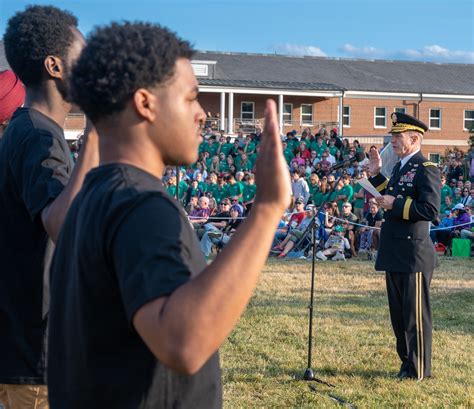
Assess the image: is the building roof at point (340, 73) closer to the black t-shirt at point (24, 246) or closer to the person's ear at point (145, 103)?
the black t-shirt at point (24, 246)

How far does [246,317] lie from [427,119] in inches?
1867

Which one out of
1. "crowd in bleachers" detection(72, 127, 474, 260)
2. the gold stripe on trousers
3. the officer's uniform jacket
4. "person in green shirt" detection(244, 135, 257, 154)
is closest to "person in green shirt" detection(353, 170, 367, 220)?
"crowd in bleachers" detection(72, 127, 474, 260)

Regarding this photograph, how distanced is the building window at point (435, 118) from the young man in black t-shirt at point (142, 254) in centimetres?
5460

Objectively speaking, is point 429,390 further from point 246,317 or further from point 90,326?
point 90,326

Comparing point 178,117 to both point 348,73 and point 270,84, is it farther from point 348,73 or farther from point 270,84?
point 348,73

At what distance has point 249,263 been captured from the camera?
159cm

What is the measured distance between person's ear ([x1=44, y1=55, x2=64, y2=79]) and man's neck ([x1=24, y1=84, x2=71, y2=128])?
0.05 m

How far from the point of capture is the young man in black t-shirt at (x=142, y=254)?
1562mm

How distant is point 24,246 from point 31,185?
0.90 ft

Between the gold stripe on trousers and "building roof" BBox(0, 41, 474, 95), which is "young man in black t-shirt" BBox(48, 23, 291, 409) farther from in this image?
"building roof" BBox(0, 41, 474, 95)

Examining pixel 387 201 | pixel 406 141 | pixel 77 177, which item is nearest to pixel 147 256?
pixel 77 177

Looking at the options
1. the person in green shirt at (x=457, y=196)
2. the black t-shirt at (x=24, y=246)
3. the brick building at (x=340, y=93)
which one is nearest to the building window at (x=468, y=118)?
the brick building at (x=340, y=93)

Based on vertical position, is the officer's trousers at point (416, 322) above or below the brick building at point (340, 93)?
below

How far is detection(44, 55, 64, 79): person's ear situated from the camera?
2826 millimetres
